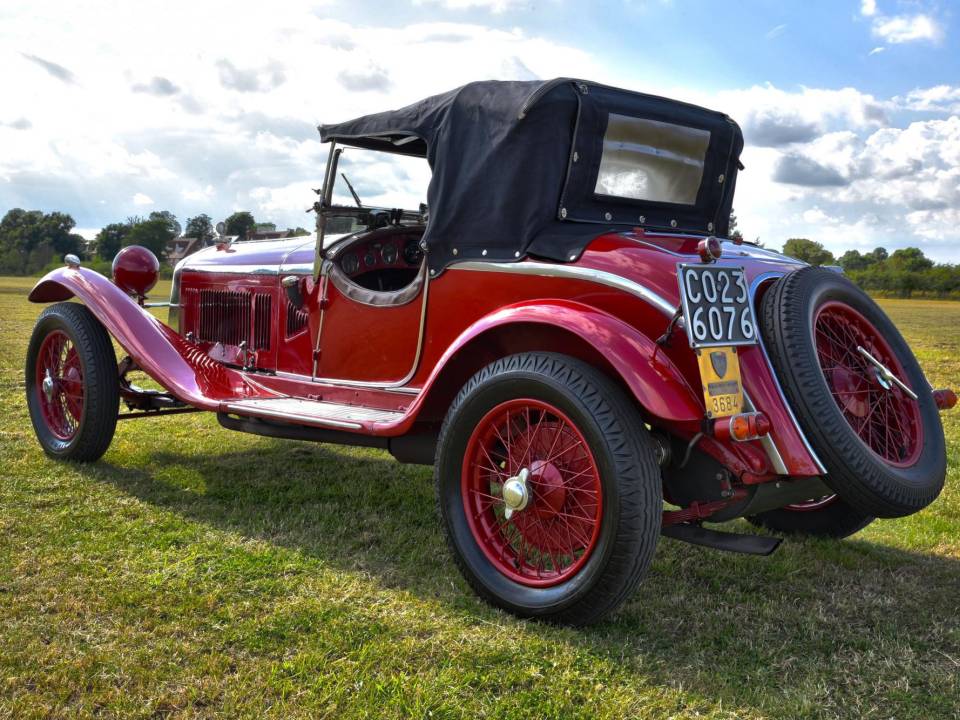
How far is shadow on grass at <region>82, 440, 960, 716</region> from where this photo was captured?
9.00 feet

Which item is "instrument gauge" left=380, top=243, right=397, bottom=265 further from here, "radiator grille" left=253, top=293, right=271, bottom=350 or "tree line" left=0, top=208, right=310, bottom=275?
"tree line" left=0, top=208, right=310, bottom=275

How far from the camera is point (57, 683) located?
2551 mm

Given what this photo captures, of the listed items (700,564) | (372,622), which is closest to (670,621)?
(700,564)

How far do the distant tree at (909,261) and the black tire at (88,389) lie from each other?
4936 cm

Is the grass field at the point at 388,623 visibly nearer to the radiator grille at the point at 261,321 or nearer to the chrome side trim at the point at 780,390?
the chrome side trim at the point at 780,390

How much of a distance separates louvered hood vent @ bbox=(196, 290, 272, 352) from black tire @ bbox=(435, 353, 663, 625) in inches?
87.6

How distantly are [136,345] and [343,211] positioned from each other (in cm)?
148

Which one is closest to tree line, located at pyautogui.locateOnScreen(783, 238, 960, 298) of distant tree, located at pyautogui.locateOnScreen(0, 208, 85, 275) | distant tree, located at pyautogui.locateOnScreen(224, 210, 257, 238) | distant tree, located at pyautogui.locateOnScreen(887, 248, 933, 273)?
distant tree, located at pyautogui.locateOnScreen(887, 248, 933, 273)

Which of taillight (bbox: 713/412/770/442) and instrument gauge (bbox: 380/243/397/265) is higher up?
instrument gauge (bbox: 380/243/397/265)

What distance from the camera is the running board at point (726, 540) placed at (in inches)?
118

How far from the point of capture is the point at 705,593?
11.2 feet

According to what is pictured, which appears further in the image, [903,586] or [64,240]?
[64,240]

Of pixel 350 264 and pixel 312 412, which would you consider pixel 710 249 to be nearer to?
pixel 312 412

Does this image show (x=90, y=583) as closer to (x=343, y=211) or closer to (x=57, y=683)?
(x=57, y=683)
